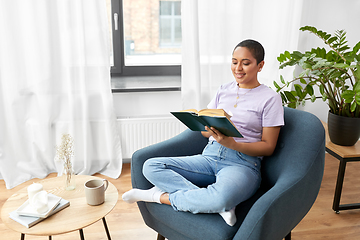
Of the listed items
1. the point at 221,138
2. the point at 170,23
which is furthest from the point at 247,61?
the point at 170,23

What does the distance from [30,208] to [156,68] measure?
1702 millimetres

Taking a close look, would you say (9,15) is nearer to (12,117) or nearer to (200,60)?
(12,117)

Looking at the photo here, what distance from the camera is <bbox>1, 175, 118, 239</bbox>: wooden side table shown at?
124 centimetres

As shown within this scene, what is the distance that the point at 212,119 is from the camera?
51.1 inches

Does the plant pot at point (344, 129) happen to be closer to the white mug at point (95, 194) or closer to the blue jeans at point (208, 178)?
the blue jeans at point (208, 178)

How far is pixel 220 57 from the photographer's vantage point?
7.96ft

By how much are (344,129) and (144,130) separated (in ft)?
4.65

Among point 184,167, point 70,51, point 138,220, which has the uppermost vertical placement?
point 70,51

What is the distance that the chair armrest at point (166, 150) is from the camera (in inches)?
62.4

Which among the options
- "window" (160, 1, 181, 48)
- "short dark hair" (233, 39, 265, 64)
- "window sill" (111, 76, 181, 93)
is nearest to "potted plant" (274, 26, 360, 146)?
"short dark hair" (233, 39, 265, 64)

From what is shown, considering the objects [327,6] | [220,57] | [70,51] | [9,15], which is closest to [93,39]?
[70,51]

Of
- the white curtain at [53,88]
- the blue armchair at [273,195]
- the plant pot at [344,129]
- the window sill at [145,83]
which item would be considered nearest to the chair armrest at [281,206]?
the blue armchair at [273,195]

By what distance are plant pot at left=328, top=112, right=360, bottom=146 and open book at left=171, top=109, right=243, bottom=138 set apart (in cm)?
99

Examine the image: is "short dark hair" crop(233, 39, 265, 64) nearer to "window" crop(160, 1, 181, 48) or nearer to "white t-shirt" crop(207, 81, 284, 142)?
"white t-shirt" crop(207, 81, 284, 142)
